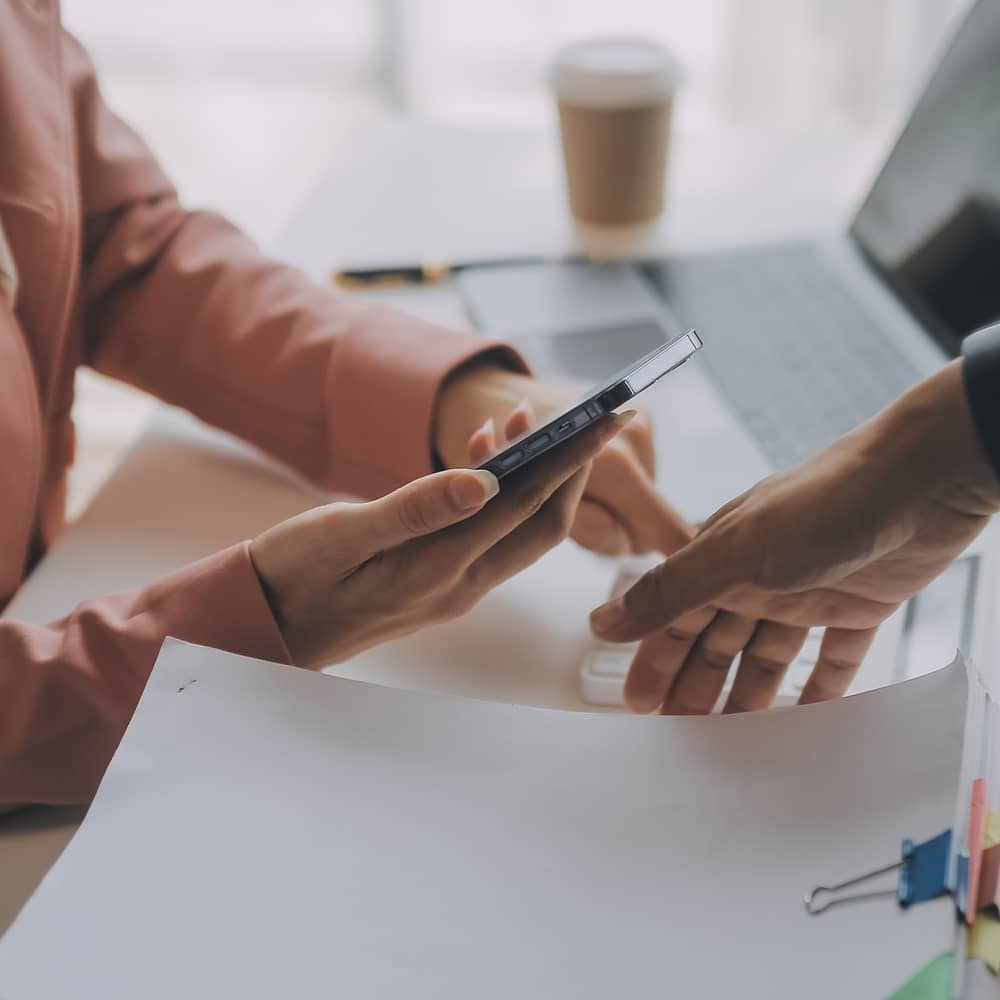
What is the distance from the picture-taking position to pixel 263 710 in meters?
0.50

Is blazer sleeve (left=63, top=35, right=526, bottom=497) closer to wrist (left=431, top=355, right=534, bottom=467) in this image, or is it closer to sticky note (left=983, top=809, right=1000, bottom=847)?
wrist (left=431, top=355, right=534, bottom=467)

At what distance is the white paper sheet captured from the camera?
415 millimetres

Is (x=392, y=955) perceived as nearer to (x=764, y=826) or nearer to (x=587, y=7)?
(x=764, y=826)

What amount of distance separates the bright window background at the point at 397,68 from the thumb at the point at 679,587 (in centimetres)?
156

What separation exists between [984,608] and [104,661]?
46 centimetres

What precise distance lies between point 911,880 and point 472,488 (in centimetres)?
23

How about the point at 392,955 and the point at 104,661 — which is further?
the point at 104,661

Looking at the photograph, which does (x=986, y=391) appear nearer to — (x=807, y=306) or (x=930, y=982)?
(x=930, y=982)

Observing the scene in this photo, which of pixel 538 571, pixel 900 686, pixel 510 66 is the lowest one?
pixel 510 66

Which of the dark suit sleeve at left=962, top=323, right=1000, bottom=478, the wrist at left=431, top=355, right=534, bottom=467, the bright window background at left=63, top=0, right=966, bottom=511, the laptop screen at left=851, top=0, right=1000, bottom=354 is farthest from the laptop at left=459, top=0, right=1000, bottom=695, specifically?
the bright window background at left=63, top=0, right=966, bottom=511

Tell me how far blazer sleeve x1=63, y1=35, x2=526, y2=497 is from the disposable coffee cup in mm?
290

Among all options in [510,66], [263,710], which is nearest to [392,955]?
[263,710]

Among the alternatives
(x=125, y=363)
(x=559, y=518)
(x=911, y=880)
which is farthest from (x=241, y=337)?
(x=911, y=880)

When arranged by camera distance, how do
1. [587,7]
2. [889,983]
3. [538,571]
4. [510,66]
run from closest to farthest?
[889,983], [538,571], [587,7], [510,66]
